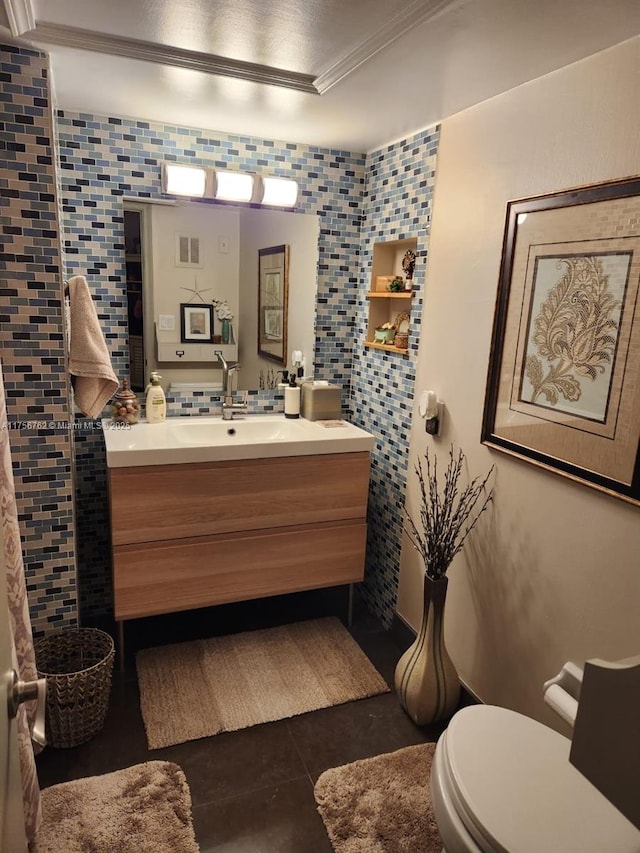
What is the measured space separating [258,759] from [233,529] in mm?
828

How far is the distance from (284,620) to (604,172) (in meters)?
2.23

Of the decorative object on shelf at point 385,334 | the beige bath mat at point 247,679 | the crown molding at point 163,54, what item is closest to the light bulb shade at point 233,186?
the crown molding at point 163,54

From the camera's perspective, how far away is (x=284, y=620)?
2.79 metres

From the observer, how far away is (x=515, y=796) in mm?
1297

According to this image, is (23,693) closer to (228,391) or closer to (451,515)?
(451,515)

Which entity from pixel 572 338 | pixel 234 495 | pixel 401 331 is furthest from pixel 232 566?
pixel 572 338

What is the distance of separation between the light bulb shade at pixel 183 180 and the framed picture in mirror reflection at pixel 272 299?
38cm

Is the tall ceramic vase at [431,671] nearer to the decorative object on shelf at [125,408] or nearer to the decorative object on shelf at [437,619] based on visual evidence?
the decorative object on shelf at [437,619]

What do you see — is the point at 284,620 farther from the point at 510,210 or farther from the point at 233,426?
the point at 510,210

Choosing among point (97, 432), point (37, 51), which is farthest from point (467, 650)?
point (37, 51)

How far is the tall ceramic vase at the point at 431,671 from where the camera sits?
208 centimetres

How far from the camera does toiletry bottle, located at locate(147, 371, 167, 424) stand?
2.56 metres

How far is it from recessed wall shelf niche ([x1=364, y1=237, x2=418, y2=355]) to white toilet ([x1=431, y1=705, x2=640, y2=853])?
1635mm

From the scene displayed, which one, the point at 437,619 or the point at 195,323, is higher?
the point at 195,323
